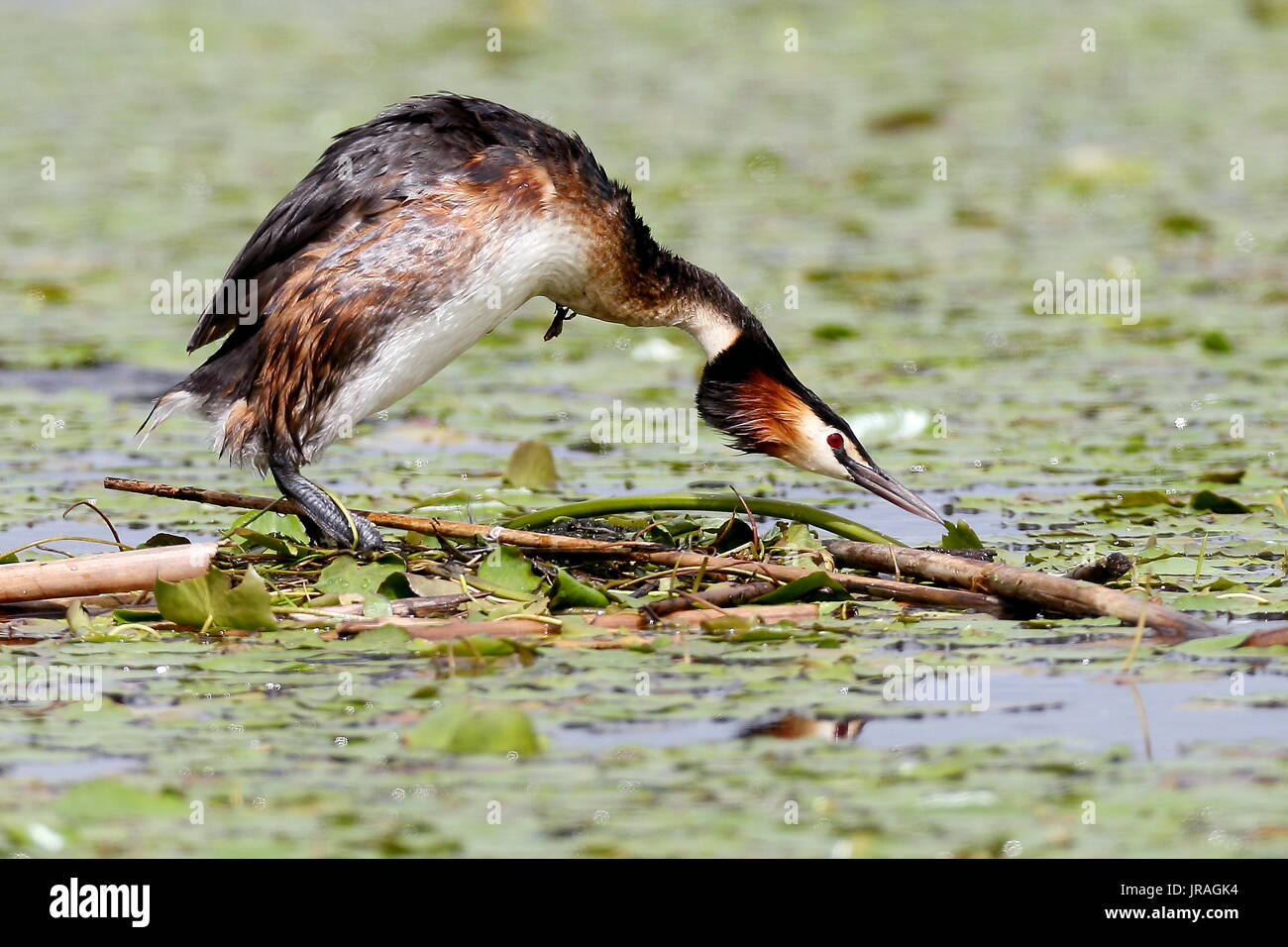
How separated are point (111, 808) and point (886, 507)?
15.2ft

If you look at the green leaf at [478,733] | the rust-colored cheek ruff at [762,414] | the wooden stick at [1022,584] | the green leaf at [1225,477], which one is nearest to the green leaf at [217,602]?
the green leaf at [478,733]

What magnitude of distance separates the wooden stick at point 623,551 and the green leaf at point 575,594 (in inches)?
11.6

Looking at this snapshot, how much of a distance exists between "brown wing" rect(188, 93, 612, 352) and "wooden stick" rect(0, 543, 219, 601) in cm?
115

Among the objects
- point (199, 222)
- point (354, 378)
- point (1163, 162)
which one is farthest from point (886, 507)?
point (1163, 162)

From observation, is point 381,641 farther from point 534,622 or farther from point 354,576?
point 354,576

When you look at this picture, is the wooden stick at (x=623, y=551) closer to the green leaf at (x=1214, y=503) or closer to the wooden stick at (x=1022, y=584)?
the wooden stick at (x=1022, y=584)

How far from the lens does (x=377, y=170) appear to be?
7293mm

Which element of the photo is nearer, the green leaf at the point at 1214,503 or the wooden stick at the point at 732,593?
the wooden stick at the point at 732,593

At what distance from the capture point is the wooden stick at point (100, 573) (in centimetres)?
646

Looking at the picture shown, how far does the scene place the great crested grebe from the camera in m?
7.16
